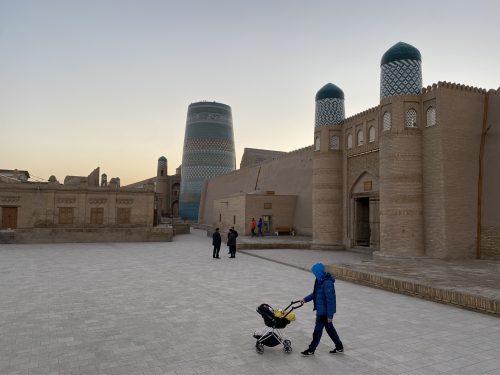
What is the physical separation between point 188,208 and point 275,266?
3501cm

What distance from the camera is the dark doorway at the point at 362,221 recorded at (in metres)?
16.8

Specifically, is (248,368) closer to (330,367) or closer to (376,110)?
(330,367)

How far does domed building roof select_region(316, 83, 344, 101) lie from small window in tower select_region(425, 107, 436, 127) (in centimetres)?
540

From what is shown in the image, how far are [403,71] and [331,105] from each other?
465 centimetres

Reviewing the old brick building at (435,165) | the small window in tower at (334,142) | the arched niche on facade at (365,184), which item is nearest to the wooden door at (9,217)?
the small window in tower at (334,142)

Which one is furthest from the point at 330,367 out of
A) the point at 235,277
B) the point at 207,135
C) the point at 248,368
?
the point at 207,135

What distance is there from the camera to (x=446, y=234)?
11977mm

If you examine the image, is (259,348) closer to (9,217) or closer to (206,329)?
(206,329)

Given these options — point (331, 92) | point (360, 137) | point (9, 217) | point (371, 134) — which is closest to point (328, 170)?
point (360, 137)

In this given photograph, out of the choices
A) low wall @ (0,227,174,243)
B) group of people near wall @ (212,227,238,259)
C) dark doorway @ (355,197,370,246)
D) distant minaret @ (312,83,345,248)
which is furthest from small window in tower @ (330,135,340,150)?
low wall @ (0,227,174,243)

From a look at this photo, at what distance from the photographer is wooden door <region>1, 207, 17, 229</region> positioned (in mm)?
22078

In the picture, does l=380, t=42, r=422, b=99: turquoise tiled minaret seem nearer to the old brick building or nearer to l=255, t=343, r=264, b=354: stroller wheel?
the old brick building

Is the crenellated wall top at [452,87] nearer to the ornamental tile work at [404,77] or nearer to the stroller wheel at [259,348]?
the ornamental tile work at [404,77]

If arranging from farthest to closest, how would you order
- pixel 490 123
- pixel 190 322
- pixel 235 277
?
1. pixel 490 123
2. pixel 235 277
3. pixel 190 322
